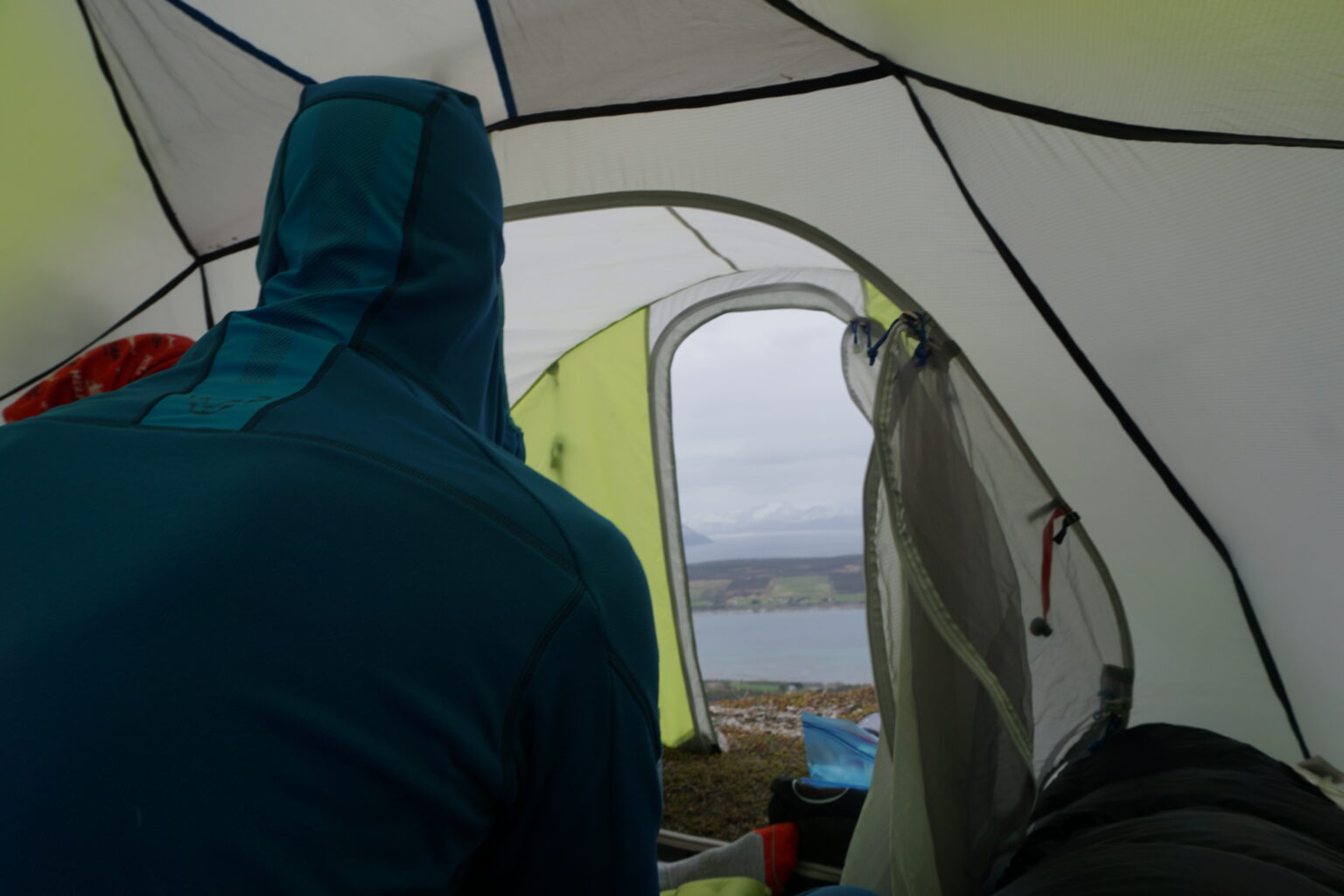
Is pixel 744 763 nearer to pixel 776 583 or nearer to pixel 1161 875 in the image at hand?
pixel 776 583

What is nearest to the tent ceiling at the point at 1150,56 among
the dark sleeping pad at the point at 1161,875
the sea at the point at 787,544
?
the dark sleeping pad at the point at 1161,875

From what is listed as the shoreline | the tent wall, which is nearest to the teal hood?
the tent wall

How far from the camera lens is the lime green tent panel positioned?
2.63 m

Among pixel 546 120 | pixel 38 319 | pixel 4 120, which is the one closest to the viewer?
pixel 4 120

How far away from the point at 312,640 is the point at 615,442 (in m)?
2.30

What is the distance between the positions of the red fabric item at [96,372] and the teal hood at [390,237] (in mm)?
1307

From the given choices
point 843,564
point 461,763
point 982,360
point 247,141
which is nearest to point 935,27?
point 982,360

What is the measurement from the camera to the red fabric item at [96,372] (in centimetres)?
173

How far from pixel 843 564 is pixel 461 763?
11.4 ft

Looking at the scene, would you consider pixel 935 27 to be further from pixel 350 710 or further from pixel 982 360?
pixel 350 710

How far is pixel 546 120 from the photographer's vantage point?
166cm

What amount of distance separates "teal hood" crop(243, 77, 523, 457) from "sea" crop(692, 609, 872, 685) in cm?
253

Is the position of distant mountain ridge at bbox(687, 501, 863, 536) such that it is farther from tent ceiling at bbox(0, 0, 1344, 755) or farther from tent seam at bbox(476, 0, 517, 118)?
tent seam at bbox(476, 0, 517, 118)

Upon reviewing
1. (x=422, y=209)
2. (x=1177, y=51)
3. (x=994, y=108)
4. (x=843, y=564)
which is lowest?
(x=843, y=564)
